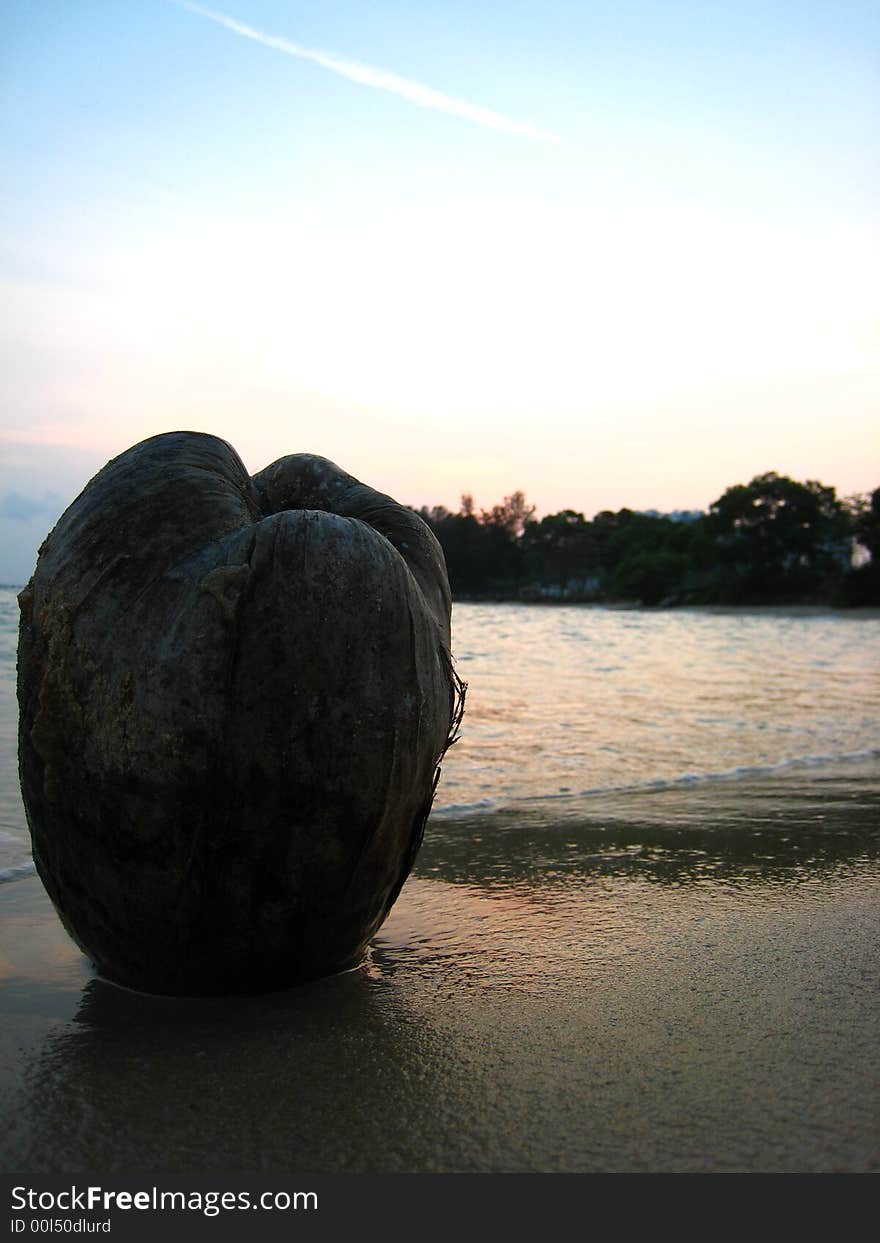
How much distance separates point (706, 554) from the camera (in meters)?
88.4

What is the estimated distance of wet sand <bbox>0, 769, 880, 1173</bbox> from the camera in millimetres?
1978

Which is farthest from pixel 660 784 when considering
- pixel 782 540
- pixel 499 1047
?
pixel 782 540

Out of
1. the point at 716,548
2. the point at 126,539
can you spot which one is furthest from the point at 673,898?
the point at 716,548

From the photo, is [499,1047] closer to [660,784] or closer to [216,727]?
[216,727]

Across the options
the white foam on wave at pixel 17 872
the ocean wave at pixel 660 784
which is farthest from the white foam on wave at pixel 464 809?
the white foam on wave at pixel 17 872

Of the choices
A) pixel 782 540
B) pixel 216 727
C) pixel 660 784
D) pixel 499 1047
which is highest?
pixel 782 540

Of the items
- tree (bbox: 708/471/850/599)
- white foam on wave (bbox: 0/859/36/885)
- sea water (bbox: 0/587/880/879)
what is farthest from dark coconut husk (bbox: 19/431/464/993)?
tree (bbox: 708/471/850/599)

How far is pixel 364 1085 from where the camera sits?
2.26 metres

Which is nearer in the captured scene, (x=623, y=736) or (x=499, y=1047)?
(x=499, y=1047)

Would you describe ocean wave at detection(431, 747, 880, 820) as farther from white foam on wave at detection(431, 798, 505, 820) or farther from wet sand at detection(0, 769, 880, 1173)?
wet sand at detection(0, 769, 880, 1173)

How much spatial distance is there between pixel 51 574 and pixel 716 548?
85375mm

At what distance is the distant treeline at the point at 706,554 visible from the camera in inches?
2963

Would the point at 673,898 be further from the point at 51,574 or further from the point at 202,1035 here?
the point at 51,574

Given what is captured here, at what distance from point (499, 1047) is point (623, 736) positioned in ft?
22.2
